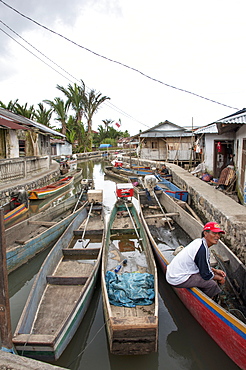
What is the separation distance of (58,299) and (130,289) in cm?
137

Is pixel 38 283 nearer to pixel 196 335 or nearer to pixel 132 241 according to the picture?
pixel 196 335

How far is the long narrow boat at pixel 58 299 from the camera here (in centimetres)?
337

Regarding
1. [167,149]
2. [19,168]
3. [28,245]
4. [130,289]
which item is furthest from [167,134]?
[130,289]

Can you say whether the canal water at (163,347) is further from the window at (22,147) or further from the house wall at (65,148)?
the house wall at (65,148)

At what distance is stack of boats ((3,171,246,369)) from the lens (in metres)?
3.52

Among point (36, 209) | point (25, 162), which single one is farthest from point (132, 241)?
point (25, 162)

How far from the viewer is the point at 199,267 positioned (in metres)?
4.00

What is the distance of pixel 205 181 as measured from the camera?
554 inches

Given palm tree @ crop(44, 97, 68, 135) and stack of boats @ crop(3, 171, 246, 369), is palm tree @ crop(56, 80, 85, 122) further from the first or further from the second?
stack of boats @ crop(3, 171, 246, 369)

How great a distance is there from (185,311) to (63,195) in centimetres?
1220

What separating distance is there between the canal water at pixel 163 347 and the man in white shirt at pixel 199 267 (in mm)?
905

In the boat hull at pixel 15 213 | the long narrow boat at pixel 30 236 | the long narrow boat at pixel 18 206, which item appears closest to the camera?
the long narrow boat at pixel 30 236

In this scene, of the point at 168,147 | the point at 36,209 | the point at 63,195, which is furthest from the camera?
the point at 168,147

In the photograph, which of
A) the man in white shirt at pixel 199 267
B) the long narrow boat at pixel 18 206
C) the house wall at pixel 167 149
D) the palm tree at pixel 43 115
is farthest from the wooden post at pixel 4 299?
the palm tree at pixel 43 115
